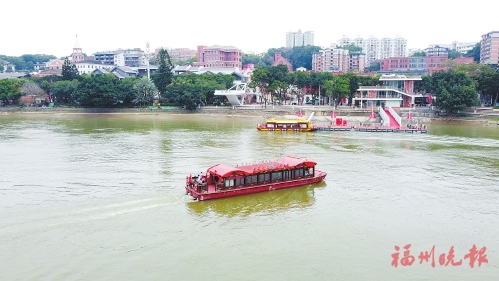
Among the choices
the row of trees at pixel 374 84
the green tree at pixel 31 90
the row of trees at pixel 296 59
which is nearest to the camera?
the row of trees at pixel 374 84

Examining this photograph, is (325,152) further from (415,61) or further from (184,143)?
(415,61)

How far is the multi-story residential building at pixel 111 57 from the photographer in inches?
5546

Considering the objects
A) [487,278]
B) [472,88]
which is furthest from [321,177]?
[472,88]

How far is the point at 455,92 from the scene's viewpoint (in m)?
58.6

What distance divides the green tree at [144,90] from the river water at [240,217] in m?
39.1

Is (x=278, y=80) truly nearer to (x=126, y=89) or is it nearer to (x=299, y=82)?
(x=299, y=82)

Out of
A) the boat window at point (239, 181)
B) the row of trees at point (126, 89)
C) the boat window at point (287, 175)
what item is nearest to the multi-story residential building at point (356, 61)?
the row of trees at point (126, 89)

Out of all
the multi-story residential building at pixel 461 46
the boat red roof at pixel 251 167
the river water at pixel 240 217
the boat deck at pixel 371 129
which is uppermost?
the multi-story residential building at pixel 461 46

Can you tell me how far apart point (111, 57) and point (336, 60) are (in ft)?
235

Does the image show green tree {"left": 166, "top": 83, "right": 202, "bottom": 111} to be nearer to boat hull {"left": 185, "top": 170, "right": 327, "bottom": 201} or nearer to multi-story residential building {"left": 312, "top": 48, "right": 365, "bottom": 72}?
boat hull {"left": 185, "top": 170, "right": 327, "bottom": 201}

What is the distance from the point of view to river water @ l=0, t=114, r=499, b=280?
15344mm

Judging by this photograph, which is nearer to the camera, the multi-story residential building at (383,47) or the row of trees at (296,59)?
the row of trees at (296,59)

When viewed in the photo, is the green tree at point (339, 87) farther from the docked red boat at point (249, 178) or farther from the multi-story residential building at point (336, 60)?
the multi-story residential building at point (336, 60)

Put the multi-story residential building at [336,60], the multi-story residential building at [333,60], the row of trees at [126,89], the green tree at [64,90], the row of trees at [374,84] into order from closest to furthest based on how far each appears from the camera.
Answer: the row of trees at [374,84] < the row of trees at [126,89] < the green tree at [64,90] < the multi-story residential building at [333,60] < the multi-story residential building at [336,60]
